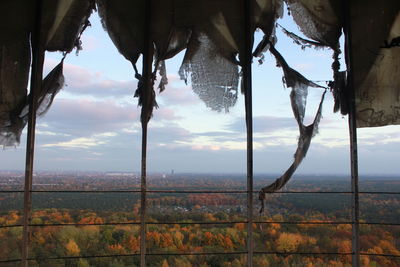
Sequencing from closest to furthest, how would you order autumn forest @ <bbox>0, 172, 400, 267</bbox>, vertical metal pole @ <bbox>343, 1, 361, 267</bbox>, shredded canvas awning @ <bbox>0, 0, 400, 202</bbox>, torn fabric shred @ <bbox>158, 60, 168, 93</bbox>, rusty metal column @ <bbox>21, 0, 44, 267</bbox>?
rusty metal column @ <bbox>21, 0, 44, 267</bbox>, vertical metal pole @ <bbox>343, 1, 361, 267</bbox>, shredded canvas awning @ <bbox>0, 0, 400, 202</bbox>, torn fabric shred @ <bbox>158, 60, 168, 93</bbox>, autumn forest @ <bbox>0, 172, 400, 267</bbox>

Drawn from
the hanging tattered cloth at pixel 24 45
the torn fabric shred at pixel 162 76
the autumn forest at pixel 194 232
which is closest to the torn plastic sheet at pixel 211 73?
the torn fabric shred at pixel 162 76

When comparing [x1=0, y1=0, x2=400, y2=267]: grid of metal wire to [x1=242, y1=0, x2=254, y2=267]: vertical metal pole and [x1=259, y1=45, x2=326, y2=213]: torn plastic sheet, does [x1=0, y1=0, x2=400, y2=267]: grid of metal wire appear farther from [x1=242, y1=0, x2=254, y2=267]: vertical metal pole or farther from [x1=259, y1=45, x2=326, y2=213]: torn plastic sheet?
[x1=259, y1=45, x2=326, y2=213]: torn plastic sheet

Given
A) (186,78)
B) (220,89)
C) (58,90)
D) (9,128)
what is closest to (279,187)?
(220,89)

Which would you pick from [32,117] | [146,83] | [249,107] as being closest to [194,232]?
[249,107]

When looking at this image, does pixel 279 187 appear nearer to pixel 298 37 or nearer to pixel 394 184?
pixel 298 37

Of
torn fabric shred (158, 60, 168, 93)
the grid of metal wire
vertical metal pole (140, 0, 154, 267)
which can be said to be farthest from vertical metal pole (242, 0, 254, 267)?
vertical metal pole (140, 0, 154, 267)

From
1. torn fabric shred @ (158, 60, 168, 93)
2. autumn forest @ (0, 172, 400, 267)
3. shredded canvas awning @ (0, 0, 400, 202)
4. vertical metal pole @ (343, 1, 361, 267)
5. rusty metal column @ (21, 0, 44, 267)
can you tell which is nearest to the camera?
rusty metal column @ (21, 0, 44, 267)
